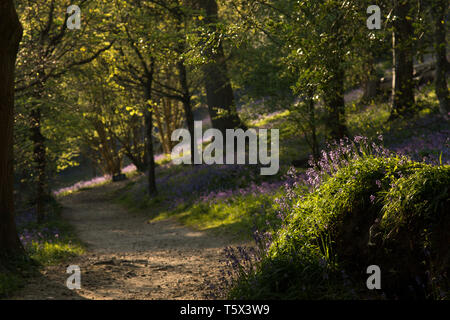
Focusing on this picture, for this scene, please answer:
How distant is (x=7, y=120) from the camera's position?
24.1ft

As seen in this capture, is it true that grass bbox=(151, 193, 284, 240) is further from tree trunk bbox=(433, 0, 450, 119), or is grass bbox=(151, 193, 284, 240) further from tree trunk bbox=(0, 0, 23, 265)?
tree trunk bbox=(433, 0, 450, 119)

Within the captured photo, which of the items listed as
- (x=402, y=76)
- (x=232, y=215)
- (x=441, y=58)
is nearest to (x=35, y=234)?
(x=232, y=215)

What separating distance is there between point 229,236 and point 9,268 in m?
5.46

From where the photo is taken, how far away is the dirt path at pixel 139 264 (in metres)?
6.68

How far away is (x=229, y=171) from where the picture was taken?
56.2ft

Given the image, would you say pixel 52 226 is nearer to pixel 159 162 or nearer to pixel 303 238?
pixel 303 238

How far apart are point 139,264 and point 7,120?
3.81 meters

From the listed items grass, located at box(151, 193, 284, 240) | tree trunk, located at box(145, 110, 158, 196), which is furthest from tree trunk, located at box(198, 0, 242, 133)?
grass, located at box(151, 193, 284, 240)

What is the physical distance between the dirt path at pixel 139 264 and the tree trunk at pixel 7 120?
2.77 feet

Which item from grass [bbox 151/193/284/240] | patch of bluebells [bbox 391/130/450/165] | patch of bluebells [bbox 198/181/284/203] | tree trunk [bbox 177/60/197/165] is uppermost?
tree trunk [bbox 177/60/197/165]

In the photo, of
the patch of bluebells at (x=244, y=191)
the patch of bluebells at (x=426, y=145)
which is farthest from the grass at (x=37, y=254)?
the patch of bluebells at (x=426, y=145)

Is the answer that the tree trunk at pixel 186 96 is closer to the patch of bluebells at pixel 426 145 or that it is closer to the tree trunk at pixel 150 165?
the tree trunk at pixel 150 165

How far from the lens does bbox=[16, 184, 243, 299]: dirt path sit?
6676 mm

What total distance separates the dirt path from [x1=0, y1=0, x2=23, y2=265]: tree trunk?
0.84m
